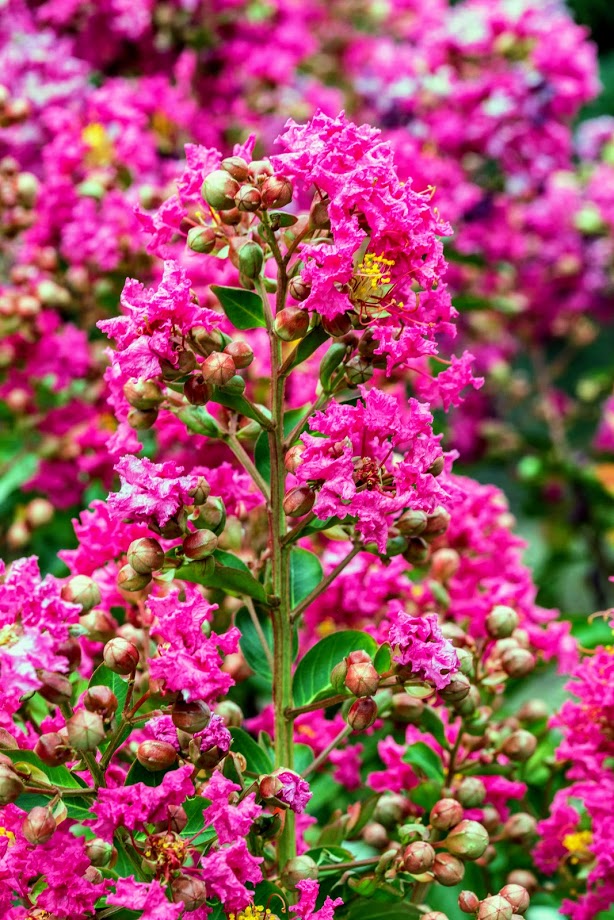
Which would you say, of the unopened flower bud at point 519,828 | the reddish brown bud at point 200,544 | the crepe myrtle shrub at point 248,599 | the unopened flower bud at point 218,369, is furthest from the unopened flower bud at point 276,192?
the unopened flower bud at point 519,828

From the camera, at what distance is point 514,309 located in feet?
6.07

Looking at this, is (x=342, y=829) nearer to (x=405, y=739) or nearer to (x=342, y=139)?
(x=405, y=739)

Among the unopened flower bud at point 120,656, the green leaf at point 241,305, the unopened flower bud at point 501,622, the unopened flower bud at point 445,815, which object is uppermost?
the green leaf at point 241,305

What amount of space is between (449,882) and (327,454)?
30 cm

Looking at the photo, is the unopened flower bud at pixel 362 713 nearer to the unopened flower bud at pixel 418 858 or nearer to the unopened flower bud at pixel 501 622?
the unopened flower bud at pixel 418 858

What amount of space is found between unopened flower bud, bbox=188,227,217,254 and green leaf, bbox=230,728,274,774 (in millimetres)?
330

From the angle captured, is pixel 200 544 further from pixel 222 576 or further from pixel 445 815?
pixel 445 815

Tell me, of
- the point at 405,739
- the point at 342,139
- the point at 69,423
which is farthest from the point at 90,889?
the point at 69,423

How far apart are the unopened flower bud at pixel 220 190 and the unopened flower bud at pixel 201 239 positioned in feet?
0.12

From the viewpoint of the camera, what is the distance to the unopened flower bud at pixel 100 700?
684 mm

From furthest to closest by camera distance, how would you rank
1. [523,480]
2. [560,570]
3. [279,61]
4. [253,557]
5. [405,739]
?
1. [560,570]
2. [523,480]
3. [279,61]
4. [405,739]
5. [253,557]

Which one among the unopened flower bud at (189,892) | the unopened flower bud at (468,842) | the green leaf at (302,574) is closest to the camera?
the unopened flower bud at (189,892)

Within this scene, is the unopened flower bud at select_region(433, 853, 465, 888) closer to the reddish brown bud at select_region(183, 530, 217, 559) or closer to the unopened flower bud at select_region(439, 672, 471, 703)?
the unopened flower bud at select_region(439, 672, 471, 703)

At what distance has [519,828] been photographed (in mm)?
913
